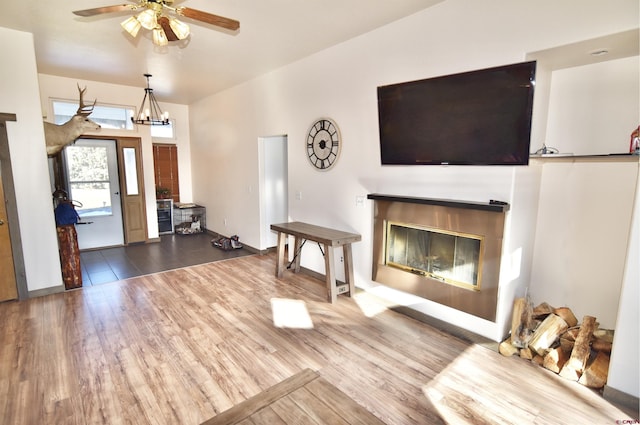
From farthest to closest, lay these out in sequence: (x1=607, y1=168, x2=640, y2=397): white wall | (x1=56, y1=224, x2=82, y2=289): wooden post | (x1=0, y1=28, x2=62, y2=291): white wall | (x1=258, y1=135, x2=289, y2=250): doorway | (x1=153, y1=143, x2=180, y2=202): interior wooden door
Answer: (x1=153, y1=143, x2=180, y2=202): interior wooden door < (x1=258, y1=135, x2=289, y2=250): doorway < (x1=56, y1=224, x2=82, y2=289): wooden post < (x1=0, y1=28, x2=62, y2=291): white wall < (x1=607, y1=168, x2=640, y2=397): white wall

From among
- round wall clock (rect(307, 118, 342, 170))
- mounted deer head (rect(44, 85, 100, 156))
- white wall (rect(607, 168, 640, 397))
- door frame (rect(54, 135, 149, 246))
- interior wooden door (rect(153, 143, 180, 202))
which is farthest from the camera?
interior wooden door (rect(153, 143, 180, 202))

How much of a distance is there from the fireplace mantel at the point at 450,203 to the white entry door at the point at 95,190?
5.19 m

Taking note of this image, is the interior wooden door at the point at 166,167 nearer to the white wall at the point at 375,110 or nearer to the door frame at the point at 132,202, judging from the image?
the door frame at the point at 132,202

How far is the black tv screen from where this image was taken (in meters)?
2.36

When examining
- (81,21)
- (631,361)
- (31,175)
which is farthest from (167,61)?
(631,361)

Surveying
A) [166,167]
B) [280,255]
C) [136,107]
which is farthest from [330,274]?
[166,167]

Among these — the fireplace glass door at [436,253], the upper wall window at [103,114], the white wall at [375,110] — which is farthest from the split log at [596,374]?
the upper wall window at [103,114]

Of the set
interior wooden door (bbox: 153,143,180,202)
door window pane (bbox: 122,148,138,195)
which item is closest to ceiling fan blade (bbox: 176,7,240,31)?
door window pane (bbox: 122,148,138,195)

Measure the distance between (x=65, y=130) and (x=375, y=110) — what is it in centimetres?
413

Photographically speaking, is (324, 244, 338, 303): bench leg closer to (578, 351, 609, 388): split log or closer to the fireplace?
the fireplace

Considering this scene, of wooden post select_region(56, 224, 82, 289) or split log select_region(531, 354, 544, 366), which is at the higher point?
wooden post select_region(56, 224, 82, 289)

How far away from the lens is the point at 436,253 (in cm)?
Result: 310

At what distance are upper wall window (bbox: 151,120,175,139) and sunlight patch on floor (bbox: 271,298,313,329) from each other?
5.25 metres

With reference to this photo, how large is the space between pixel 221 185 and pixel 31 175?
3.13 metres
